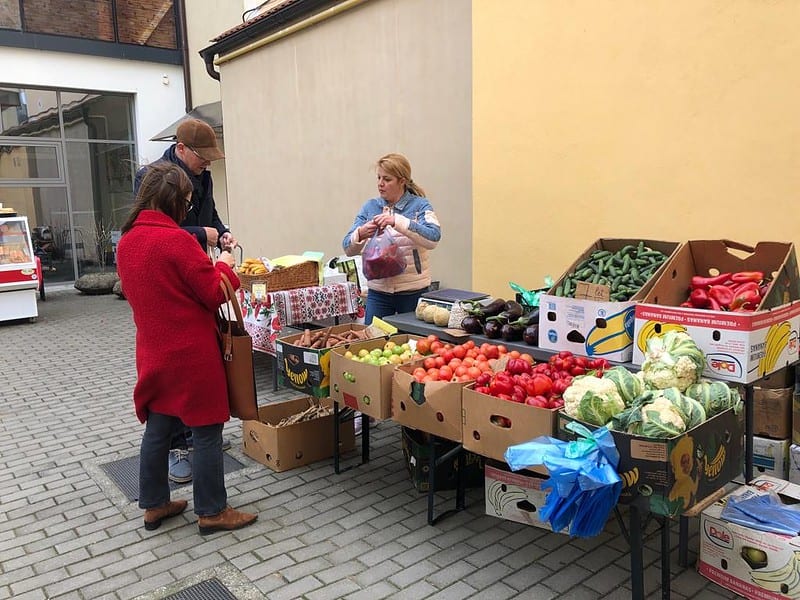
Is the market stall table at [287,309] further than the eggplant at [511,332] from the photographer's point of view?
Yes

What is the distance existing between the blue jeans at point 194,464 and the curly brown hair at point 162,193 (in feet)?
3.42

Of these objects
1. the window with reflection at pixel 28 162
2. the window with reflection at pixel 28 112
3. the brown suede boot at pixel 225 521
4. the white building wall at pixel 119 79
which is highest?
the white building wall at pixel 119 79

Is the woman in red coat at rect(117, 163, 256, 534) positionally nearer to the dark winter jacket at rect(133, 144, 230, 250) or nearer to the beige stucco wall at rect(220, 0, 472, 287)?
the dark winter jacket at rect(133, 144, 230, 250)

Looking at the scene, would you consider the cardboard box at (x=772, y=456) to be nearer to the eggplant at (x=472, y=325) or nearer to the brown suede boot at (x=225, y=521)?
the eggplant at (x=472, y=325)

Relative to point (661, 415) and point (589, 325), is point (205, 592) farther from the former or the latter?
point (589, 325)

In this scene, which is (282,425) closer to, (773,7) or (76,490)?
(76,490)

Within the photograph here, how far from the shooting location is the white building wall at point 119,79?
45.5 ft

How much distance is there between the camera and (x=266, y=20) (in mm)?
9250

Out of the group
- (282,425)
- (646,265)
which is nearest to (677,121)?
(646,265)

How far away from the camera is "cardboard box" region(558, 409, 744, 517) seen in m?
2.26

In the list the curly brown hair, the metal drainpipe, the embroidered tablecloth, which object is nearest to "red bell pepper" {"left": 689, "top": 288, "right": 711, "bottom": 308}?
the curly brown hair

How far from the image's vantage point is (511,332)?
3.83 metres

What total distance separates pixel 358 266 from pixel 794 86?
13.9 feet

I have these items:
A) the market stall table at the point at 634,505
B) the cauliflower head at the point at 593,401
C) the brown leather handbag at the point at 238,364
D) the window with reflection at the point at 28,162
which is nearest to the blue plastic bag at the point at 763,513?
the market stall table at the point at 634,505
